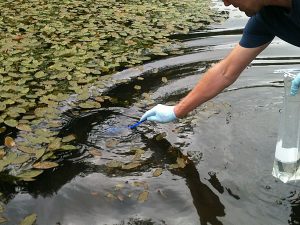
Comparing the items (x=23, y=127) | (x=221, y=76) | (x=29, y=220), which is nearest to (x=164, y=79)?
(x=221, y=76)

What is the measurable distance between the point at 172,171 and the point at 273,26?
1.49 metres

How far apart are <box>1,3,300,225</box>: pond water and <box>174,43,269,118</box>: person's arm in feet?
1.79

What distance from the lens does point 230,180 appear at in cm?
322

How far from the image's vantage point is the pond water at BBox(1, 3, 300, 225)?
289cm

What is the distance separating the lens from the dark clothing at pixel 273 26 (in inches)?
91.5

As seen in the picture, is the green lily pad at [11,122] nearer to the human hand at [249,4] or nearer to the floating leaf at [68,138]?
the floating leaf at [68,138]

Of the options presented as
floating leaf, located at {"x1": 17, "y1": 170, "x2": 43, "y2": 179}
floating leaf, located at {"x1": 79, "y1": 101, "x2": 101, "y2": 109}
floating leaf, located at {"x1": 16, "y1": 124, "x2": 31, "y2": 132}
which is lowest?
floating leaf, located at {"x1": 17, "y1": 170, "x2": 43, "y2": 179}

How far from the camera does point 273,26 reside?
2.53 metres

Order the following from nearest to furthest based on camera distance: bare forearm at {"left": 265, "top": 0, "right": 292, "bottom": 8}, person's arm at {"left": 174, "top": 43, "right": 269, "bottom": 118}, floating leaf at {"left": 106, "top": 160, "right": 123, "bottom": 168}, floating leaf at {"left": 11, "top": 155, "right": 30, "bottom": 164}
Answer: bare forearm at {"left": 265, "top": 0, "right": 292, "bottom": 8} < person's arm at {"left": 174, "top": 43, "right": 269, "bottom": 118} < floating leaf at {"left": 11, "top": 155, "right": 30, "bottom": 164} < floating leaf at {"left": 106, "top": 160, "right": 123, "bottom": 168}

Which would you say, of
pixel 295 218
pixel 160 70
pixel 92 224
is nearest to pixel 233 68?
pixel 295 218

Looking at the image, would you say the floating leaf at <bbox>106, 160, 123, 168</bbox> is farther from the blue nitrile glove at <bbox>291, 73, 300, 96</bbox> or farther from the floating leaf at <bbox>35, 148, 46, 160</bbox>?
the blue nitrile glove at <bbox>291, 73, 300, 96</bbox>

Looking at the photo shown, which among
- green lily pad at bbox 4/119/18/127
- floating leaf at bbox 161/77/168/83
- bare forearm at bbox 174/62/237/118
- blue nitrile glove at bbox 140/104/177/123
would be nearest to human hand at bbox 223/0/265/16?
bare forearm at bbox 174/62/237/118

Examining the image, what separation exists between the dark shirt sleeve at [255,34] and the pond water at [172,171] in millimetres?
1107

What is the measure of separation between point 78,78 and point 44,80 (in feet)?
1.36
